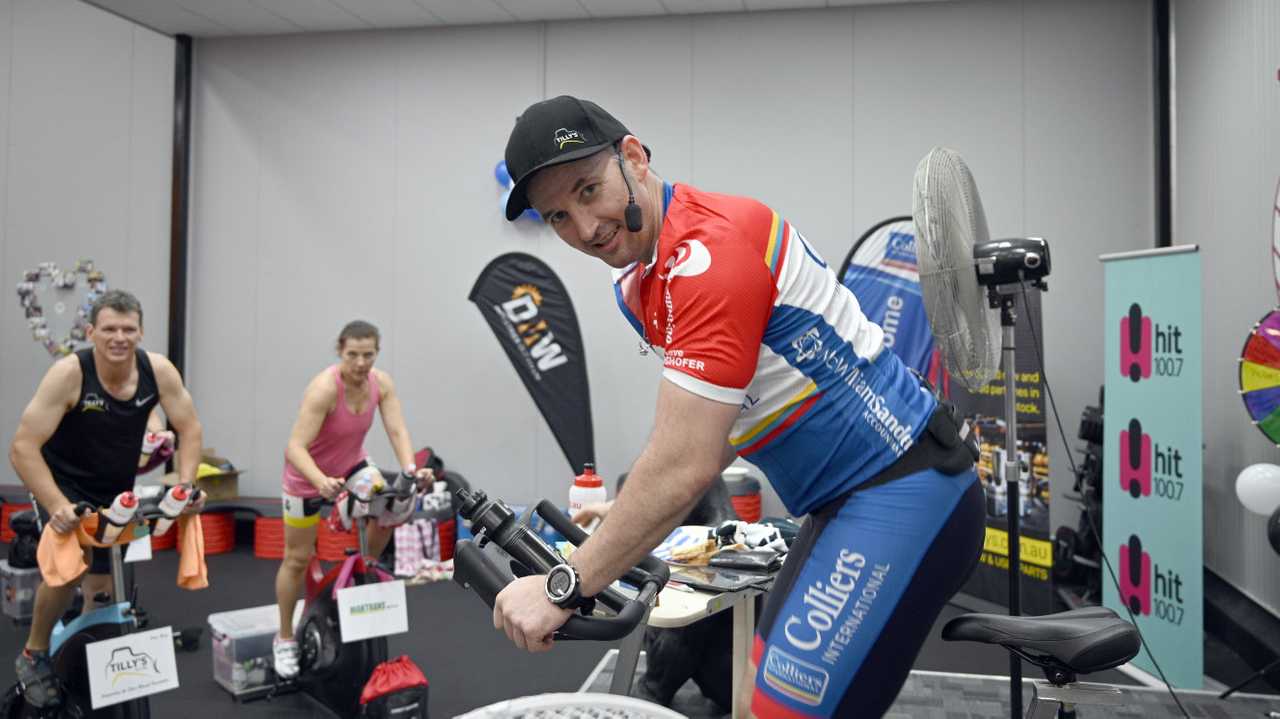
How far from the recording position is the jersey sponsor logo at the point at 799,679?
1332mm

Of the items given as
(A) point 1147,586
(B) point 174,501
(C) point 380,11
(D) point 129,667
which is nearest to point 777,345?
(B) point 174,501

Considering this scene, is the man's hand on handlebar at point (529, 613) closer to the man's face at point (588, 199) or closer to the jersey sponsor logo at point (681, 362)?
the jersey sponsor logo at point (681, 362)

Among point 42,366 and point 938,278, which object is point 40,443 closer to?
point 938,278

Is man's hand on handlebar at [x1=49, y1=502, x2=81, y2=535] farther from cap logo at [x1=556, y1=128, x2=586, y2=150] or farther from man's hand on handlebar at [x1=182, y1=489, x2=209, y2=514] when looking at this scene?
cap logo at [x1=556, y1=128, x2=586, y2=150]

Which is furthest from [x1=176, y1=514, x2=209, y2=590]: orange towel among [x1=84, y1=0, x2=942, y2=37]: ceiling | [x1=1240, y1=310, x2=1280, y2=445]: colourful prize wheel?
[x1=84, y1=0, x2=942, y2=37]: ceiling

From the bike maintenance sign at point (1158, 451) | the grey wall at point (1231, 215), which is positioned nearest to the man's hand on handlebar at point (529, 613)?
the bike maintenance sign at point (1158, 451)

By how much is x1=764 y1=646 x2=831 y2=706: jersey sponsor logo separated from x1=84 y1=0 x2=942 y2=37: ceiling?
210 inches

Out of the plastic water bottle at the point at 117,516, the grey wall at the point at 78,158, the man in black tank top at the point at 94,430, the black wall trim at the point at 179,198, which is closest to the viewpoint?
the plastic water bottle at the point at 117,516

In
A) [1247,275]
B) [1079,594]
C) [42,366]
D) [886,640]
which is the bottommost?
[1079,594]

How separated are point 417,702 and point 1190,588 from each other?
9.83 feet

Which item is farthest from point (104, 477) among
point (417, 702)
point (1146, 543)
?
point (1146, 543)

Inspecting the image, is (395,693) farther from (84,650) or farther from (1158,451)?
(1158,451)

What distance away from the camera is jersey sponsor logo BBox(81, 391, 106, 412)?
3.11 meters

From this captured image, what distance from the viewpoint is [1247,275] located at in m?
3.92
